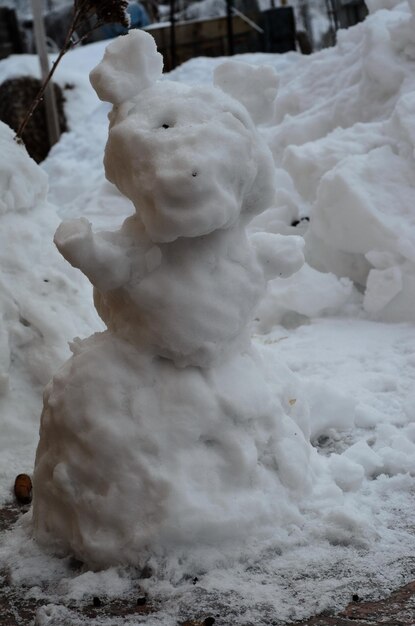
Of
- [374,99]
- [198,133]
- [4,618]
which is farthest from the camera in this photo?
[374,99]

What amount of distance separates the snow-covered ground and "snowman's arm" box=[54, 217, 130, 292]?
0.60 metres

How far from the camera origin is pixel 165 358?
2275 millimetres

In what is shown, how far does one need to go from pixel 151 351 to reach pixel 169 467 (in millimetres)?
305

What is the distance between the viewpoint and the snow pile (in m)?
4.43

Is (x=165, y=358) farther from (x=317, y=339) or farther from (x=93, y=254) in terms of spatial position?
(x=317, y=339)

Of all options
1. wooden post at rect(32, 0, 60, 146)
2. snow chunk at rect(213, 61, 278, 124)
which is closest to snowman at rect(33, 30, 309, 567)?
snow chunk at rect(213, 61, 278, 124)

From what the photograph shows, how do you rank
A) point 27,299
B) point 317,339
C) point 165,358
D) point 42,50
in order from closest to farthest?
1. point 165,358
2. point 27,299
3. point 317,339
4. point 42,50

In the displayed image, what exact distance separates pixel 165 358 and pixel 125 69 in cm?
77

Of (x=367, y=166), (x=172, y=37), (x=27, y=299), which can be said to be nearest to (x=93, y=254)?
(x=27, y=299)

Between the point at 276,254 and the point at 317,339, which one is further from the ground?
the point at 276,254

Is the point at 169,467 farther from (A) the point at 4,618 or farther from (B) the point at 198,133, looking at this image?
(B) the point at 198,133

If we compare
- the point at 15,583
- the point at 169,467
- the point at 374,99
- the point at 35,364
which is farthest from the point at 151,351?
the point at 374,99

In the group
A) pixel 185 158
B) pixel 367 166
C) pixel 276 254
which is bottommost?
pixel 367 166

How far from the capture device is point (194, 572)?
2094 mm
